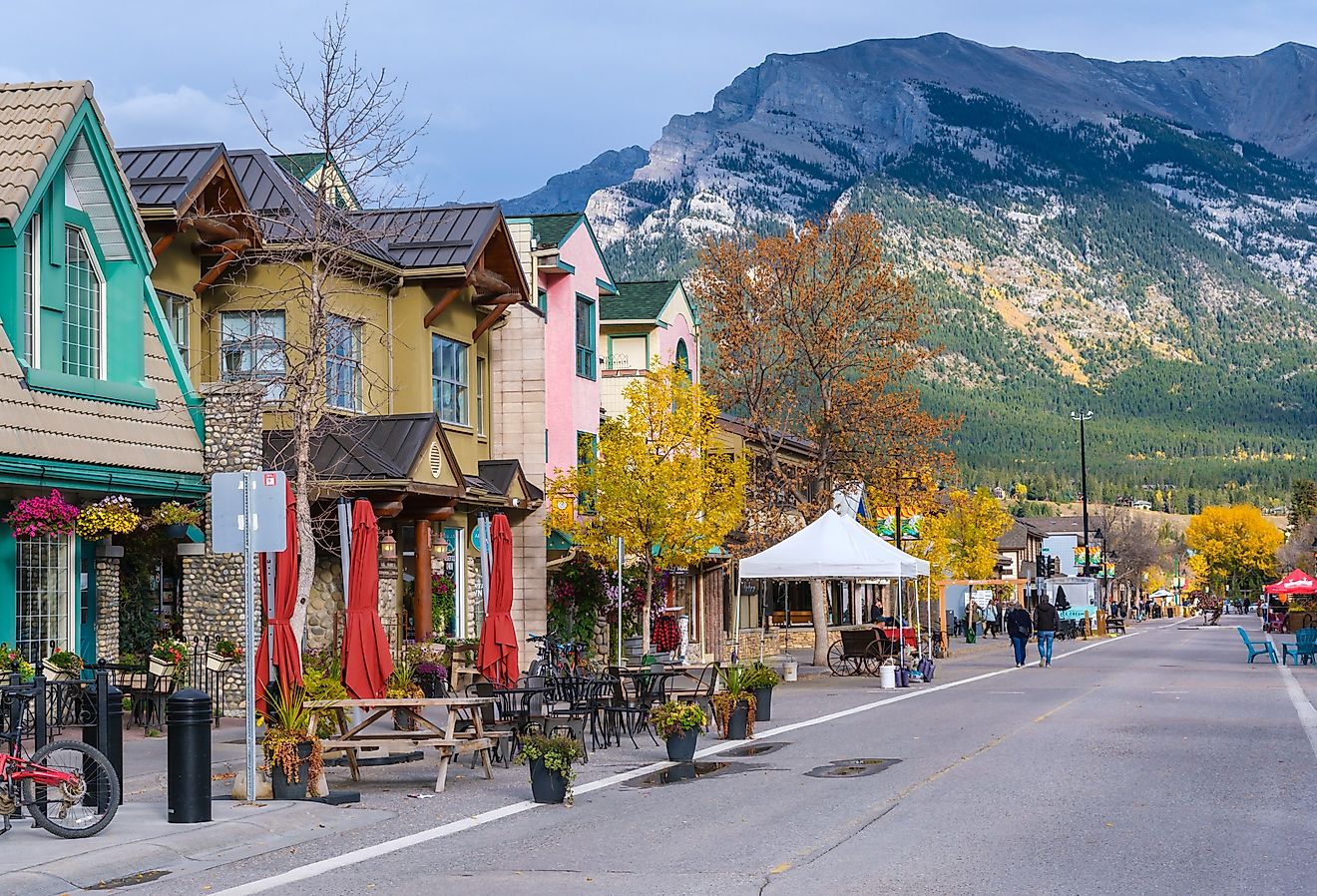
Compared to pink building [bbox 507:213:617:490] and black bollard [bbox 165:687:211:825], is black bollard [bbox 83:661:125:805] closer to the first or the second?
black bollard [bbox 165:687:211:825]

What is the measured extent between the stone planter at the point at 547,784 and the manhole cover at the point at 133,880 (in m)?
3.94

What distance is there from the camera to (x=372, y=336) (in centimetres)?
2872

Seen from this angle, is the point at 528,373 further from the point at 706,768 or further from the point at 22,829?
the point at 22,829

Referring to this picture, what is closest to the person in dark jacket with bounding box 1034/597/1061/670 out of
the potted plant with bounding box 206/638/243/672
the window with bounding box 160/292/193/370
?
the window with bounding box 160/292/193/370

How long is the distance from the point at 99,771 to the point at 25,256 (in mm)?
9905

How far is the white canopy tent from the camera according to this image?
32.6 m

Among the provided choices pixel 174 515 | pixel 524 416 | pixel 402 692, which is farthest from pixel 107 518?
pixel 524 416

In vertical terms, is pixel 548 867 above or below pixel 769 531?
below

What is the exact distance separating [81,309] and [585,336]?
55.5 feet

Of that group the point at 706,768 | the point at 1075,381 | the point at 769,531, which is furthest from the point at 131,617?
the point at 1075,381

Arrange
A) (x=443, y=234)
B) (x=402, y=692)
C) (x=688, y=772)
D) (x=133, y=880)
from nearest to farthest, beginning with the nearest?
(x=133, y=880)
(x=688, y=772)
(x=402, y=692)
(x=443, y=234)

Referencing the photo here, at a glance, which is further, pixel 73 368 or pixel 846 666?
pixel 846 666

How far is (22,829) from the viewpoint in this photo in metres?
13.1

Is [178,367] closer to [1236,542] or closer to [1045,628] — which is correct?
[1045,628]
